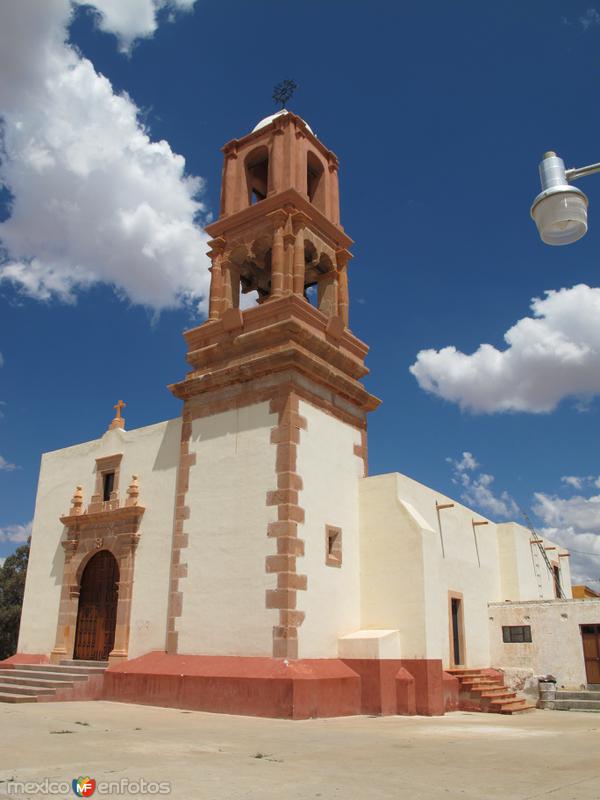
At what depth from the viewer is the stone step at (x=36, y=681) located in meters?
16.3

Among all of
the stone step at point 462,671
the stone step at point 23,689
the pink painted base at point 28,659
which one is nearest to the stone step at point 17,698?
the stone step at point 23,689

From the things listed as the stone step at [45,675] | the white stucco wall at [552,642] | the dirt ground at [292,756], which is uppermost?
the white stucco wall at [552,642]

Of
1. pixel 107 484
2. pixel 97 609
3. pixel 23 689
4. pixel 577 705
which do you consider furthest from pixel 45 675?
pixel 577 705

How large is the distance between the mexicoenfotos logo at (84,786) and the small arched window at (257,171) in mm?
17735

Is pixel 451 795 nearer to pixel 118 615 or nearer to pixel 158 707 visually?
pixel 158 707

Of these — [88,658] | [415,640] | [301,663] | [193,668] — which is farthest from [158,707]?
[415,640]

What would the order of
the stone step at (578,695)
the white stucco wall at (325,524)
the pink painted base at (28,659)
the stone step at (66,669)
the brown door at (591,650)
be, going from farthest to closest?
the pink painted base at (28,659) < the brown door at (591,650) < the stone step at (578,695) < the stone step at (66,669) < the white stucco wall at (325,524)

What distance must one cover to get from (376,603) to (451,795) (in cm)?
1070

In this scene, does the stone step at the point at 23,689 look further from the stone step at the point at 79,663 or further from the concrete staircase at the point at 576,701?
the concrete staircase at the point at 576,701

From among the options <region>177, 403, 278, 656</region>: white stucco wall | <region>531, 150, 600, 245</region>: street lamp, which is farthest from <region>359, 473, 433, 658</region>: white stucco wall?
<region>531, 150, 600, 245</region>: street lamp

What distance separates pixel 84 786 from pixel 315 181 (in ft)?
62.9

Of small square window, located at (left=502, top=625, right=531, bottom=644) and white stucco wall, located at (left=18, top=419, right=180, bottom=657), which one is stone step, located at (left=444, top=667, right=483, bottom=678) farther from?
white stucco wall, located at (left=18, top=419, right=180, bottom=657)

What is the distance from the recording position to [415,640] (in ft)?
52.3

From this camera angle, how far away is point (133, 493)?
18891mm
